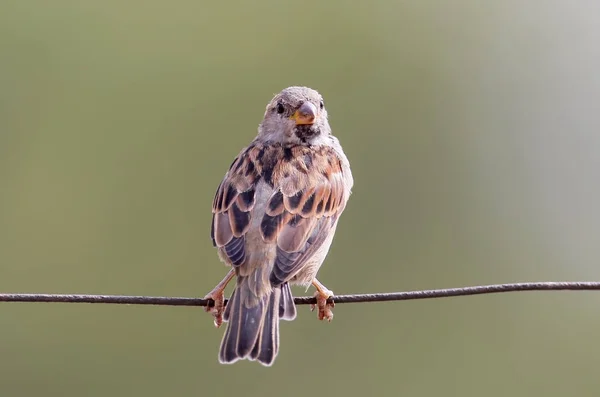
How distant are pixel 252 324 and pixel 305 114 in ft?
7.22

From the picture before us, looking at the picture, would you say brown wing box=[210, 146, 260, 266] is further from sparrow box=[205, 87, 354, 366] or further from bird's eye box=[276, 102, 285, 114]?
bird's eye box=[276, 102, 285, 114]

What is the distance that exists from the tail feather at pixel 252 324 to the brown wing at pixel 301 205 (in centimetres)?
17

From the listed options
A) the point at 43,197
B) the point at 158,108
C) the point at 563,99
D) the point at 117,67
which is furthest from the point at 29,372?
the point at 563,99

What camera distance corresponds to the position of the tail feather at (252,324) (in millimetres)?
8086

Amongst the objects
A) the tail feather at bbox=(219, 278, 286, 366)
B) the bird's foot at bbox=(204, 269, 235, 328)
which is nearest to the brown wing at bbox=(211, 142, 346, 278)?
the tail feather at bbox=(219, 278, 286, 366)

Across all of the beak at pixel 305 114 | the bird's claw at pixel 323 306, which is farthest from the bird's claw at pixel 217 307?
the beak at pixel 305 114

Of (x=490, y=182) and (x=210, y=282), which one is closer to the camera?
(x=210, y=282)

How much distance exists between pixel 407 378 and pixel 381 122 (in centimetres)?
554

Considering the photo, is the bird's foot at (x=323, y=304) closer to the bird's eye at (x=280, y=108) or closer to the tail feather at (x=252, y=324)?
the tail feather at (x=252, y=324)

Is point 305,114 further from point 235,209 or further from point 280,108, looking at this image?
point 235,209

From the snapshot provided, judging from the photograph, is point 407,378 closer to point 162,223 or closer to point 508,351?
point 508,351

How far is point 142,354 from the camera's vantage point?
15523 mm

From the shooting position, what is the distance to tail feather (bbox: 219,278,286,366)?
8.09 m

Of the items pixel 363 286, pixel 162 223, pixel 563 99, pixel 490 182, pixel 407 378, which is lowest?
pixel 407 378
